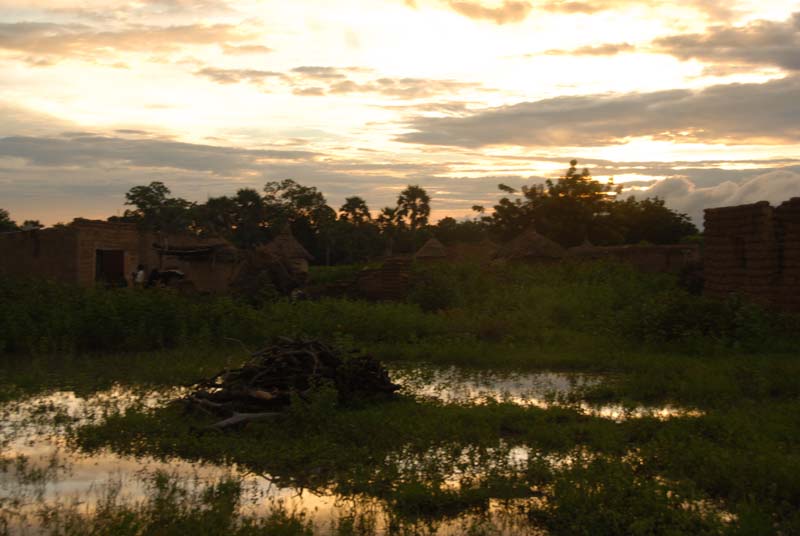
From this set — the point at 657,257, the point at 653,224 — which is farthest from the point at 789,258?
the point at 653,224

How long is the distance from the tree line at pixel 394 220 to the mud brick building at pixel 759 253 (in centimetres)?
3295

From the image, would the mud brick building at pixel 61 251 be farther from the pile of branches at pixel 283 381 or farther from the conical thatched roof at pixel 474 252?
the pile of branches at pixel 283 381

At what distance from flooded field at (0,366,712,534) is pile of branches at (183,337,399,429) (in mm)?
587

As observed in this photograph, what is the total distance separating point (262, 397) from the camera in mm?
7250

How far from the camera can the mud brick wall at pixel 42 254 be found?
22984 millimetres

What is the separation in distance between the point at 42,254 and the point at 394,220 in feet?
139

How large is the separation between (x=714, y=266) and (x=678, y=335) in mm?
2925

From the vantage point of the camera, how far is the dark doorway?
25281 mm

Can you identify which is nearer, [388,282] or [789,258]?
[789,258]

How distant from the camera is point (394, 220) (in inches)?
2542

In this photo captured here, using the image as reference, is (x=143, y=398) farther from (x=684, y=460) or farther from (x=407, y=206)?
(x=407, y=206)

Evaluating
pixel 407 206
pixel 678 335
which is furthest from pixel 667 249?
pixel 407 206

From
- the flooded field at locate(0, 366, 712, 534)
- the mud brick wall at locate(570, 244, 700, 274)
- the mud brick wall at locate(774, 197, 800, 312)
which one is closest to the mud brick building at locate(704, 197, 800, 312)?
the mud brick wall at locate(774, 197, 800, 312)

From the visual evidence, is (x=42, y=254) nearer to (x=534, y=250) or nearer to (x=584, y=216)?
(x=534, y=250)
